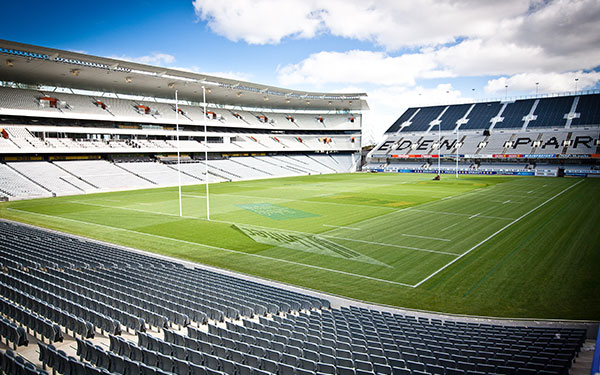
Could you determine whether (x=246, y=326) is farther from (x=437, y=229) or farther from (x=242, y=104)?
(x=242, y=104)

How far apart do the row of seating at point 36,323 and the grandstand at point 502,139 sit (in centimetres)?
7490

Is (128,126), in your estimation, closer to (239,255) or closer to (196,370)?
(239,255)

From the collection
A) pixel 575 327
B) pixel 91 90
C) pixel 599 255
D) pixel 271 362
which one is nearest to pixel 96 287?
pixel 271 362

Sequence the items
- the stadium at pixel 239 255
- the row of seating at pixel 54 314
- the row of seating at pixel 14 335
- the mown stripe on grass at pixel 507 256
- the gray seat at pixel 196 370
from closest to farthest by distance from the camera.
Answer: the gray seat at pixel 196 370 < the row of seating at pixel 14 335 < the stadium at pixel 239 255 < the row of seating at pixel 54 314 < the mown stripe on grass at pixel 507 256

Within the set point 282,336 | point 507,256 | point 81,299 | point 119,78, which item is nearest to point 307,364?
point 282,336

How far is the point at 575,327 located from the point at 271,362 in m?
9.89

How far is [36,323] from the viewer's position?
297 inches

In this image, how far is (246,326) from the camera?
8.68m

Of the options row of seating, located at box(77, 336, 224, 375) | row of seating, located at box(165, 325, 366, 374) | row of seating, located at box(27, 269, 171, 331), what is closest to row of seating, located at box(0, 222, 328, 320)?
row of seating, located at box(27, 269, 171, 331)

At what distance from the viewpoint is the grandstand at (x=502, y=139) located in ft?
219

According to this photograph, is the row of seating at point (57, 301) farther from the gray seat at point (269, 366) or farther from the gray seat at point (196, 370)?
the gray seat at point (269, 366)

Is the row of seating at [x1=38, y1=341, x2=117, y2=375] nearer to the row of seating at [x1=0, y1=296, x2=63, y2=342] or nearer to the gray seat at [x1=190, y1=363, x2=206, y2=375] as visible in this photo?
the row of seating at [x1=0, y1=296, x2=63, y2=342]

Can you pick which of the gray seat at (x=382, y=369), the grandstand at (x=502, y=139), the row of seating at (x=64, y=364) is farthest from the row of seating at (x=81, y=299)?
the grandstand at (x=502, y=139)

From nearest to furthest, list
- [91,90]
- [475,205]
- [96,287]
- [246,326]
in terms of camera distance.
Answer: [246,326]
[96,287]
[475,205]
[91,90]
